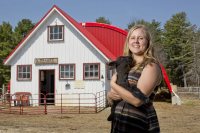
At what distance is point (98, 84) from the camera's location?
22828mm

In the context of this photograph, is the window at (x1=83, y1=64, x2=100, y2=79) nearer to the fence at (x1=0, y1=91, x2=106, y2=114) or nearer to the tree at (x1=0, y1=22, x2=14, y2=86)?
the fence at (x1=0, y1=91, x2=106, y2=114)

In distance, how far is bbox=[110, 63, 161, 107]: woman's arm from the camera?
10.0 feet

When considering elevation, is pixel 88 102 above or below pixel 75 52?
below

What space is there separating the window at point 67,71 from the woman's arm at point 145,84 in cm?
2030

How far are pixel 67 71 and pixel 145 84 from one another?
20638 mm

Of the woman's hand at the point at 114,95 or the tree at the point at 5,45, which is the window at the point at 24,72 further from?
the tree at the point at 5,45

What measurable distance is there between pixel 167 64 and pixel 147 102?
70.6m

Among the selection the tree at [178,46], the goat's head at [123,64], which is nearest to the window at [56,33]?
the goat's head at [123,64]

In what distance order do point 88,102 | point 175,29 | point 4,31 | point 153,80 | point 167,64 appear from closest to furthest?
point 153,80 → point 88,102 → point 4,31 → point 167,64 → point 175,29

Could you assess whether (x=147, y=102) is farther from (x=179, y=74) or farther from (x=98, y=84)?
(x=179, y=74)

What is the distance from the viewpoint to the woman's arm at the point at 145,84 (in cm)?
305

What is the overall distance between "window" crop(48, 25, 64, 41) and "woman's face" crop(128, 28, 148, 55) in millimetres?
20744

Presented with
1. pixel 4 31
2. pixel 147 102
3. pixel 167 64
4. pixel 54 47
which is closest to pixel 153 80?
pixel 147 102

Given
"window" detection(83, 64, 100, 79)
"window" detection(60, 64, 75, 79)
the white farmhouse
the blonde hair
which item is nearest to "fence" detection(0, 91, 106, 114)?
the white farmhouse
